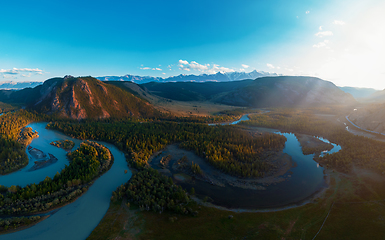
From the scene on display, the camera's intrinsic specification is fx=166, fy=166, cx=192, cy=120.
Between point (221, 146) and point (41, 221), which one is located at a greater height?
point (221, 146)

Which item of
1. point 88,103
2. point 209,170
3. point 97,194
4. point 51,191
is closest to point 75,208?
point 97,194

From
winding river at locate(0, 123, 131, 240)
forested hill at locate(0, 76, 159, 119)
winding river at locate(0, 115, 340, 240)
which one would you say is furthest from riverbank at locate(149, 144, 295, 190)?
forested hill at locate(0, 76, 159, 119)

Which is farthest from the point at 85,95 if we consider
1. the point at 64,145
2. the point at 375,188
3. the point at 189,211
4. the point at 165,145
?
the point at 375,188

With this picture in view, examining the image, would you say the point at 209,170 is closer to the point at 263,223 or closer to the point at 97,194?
the point at 263,223

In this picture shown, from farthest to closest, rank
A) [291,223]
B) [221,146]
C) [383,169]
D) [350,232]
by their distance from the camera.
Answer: [221,146], [383,169], [291,223], [350,232]

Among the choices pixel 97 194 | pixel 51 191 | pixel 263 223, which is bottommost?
pixel 97 194

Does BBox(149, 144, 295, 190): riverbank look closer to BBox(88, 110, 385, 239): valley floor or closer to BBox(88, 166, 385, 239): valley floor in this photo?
BBox(88, 110, 385, 239): valley floor

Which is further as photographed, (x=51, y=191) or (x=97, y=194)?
(x=97, y=194)

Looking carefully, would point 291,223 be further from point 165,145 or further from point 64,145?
point 64,145

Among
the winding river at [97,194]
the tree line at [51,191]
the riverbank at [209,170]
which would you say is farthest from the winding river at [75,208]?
the riverbank at [209,170]
